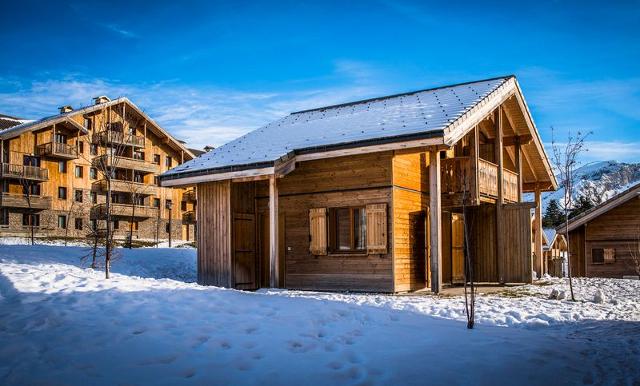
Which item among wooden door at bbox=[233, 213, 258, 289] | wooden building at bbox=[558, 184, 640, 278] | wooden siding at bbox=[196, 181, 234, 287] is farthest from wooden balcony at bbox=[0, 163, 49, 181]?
wooden building at bbox=[558, 184, 640, 278]

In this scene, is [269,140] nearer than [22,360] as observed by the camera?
No

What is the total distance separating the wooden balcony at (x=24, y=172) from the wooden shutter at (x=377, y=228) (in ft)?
106

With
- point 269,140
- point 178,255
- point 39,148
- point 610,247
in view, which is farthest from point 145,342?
point 39,148

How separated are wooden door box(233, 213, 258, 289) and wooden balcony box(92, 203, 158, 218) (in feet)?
92.7

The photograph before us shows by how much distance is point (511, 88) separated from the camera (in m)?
19.3

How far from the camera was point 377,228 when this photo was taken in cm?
1546

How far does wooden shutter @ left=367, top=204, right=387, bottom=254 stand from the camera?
15.4 metres

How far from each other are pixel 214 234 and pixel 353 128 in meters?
5.06

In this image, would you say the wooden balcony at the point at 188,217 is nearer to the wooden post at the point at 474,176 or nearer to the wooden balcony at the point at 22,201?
the wooden balcony at the point at 22,201

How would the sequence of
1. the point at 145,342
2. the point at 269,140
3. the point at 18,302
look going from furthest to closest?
the point at 269,140, the point at 18,302, the point at 145,342

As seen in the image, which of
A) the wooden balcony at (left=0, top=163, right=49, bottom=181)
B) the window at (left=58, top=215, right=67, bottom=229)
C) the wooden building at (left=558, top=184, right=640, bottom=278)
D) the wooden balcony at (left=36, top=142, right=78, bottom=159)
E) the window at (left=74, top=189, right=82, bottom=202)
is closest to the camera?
the wooden building at (left=558, top=184, right=640, bottom=278)

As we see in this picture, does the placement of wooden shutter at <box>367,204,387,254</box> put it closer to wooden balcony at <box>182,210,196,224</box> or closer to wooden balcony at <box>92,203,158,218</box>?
wooden balcony at <box>92,203,158,218</box>

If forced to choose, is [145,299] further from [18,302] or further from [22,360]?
[22,360]

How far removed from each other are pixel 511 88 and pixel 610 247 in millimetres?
13416
